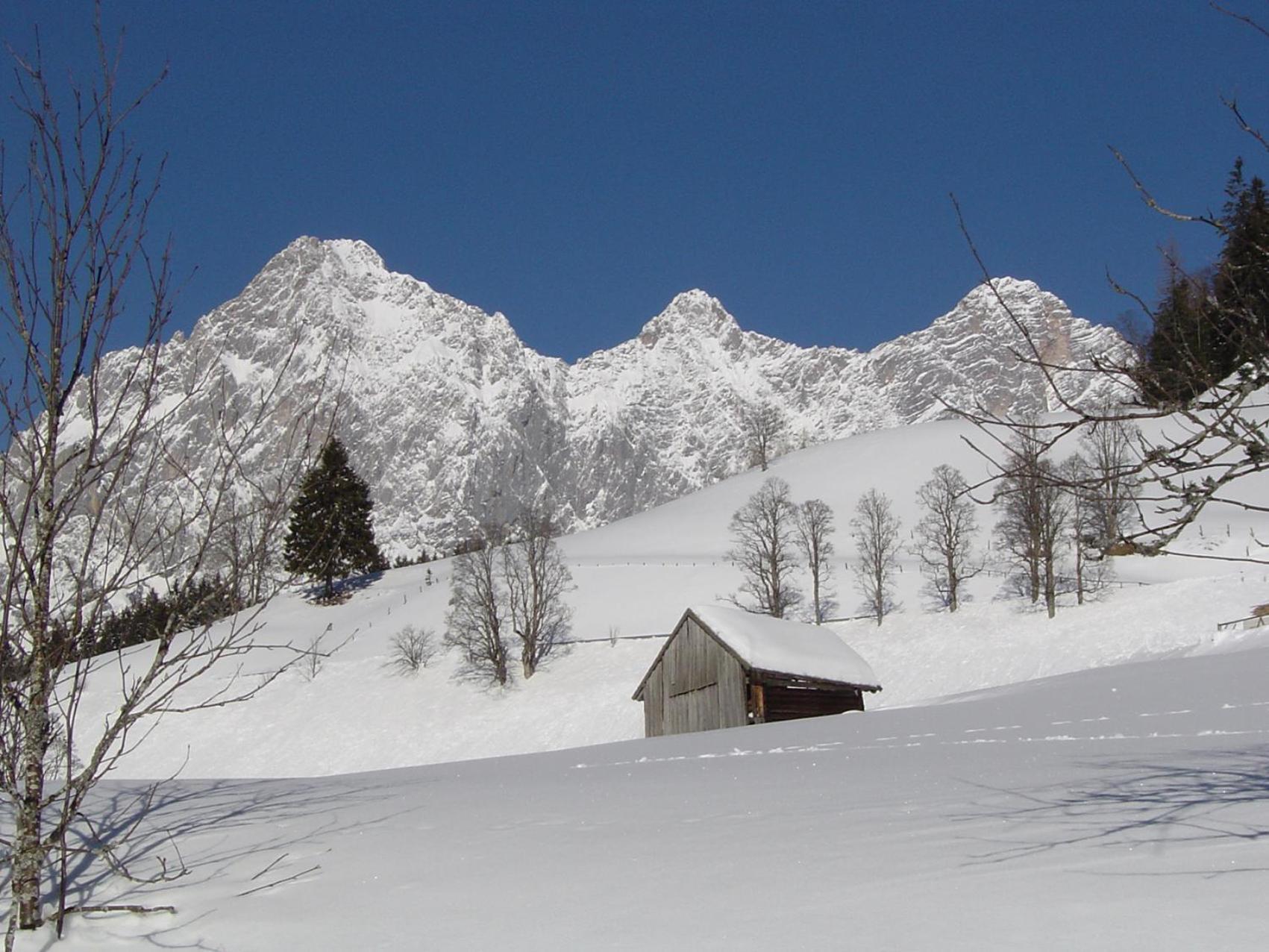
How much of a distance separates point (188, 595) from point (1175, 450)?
4595 mm

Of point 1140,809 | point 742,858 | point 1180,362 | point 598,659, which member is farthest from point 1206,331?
point 598,659

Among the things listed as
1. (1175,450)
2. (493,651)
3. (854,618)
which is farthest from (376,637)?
(1175,450)

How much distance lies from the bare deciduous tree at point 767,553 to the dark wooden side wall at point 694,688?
67.6 feet

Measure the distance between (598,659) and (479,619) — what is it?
6492 mm

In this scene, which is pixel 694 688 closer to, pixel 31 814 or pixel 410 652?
pixel 410 652

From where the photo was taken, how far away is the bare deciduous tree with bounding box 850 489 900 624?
55.1m

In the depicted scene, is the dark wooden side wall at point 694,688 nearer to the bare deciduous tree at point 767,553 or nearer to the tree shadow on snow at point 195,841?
the bare deciduous tree at point 767,553

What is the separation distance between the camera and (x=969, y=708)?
1616 cm

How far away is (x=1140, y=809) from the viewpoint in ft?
17.2

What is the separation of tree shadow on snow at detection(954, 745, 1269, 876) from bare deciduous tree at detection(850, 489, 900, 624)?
46.2 meters

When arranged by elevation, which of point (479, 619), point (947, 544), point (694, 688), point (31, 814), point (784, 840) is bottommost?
point (694, 688)

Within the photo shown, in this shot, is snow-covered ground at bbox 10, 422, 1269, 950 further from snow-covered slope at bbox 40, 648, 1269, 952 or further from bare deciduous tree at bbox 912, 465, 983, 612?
bare deciduous tree at bbox 912, 465, 983, 612

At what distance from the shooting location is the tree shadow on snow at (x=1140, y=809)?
4.57 metres

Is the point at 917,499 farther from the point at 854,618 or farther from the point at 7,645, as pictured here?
the point at 7,645
